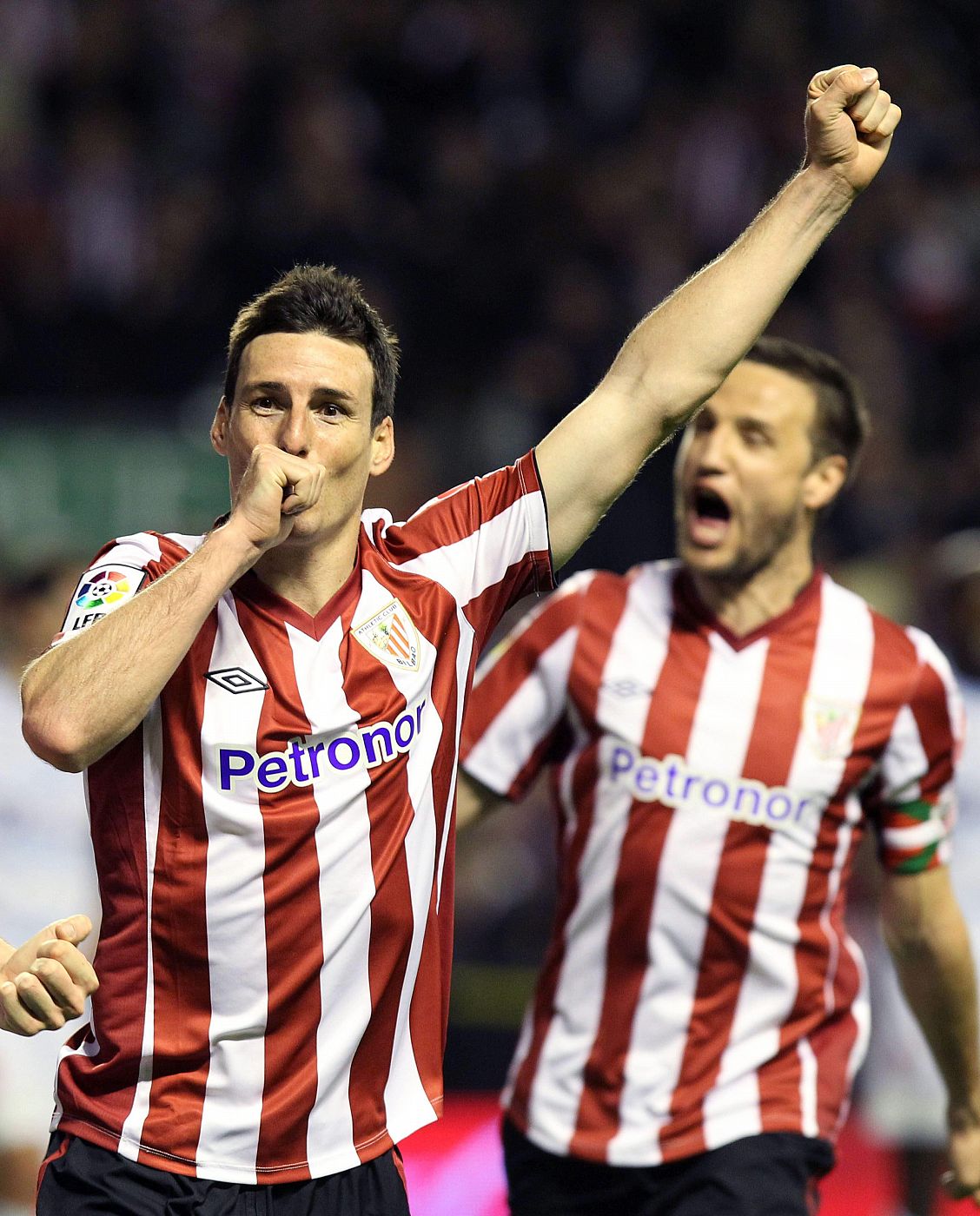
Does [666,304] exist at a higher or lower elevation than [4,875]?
higher

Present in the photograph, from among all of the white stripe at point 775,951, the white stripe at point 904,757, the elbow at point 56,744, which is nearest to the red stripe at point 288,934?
the elbow at point 56,744

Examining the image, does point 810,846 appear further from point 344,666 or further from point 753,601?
point 344,666

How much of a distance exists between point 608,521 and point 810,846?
12.2ft

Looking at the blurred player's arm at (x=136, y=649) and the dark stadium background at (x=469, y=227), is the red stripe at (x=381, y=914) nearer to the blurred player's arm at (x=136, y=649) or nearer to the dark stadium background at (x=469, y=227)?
the blurred player's arm at (x=136, y=649)

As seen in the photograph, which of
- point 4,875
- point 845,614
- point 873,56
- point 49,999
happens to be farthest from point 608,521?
point 49,999

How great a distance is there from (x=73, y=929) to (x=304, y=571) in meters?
0.72

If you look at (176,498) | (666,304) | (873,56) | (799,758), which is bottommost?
(799,758)

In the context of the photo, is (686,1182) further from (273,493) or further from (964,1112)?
(273,493)

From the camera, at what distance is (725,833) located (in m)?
3.68

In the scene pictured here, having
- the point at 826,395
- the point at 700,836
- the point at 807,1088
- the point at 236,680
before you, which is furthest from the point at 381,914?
the point at 826,395

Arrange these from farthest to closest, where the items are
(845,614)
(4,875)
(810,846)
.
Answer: (4,875), (845,614), (810,846)

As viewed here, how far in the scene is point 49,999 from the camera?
238 centimetres

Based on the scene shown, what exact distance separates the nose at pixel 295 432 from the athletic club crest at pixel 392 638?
1.05 ft

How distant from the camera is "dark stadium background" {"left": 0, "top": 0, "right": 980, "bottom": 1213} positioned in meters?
8.16
